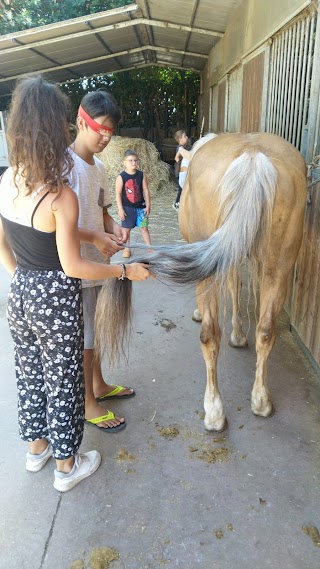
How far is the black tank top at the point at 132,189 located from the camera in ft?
15.2

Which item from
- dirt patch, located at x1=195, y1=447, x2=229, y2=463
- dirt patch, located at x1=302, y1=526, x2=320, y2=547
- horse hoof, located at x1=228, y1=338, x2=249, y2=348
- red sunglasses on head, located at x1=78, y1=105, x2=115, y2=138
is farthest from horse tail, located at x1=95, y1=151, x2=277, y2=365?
horse hoof, located at x1=228, y1=338, x2=249, y2=348

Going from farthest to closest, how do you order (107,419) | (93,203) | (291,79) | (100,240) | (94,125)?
(291,79), (107,419), (93,203), (100,240), (94,125)

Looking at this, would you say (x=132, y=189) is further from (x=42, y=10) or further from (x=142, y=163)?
(x=42, y=10)

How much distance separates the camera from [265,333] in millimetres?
2178

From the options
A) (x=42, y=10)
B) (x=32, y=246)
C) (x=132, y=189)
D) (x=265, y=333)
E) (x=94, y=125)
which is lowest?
(x=265, y=333)

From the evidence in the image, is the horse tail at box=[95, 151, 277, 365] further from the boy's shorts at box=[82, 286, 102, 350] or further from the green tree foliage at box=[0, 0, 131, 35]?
the green tree foliage at box=[0, 0, 131, 35]

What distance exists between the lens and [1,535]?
62.7 inches

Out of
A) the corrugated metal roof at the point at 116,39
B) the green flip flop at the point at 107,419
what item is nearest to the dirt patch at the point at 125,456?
the green flip flop at the point at 107,419

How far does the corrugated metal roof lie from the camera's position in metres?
6.93

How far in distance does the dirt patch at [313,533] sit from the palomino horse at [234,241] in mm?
656

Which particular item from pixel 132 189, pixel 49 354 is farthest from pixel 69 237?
pixel 132 189

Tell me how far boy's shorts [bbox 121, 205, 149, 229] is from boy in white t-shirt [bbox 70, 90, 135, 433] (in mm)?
2524

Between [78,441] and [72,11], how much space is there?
14.9m

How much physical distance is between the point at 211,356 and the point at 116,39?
925 cm
